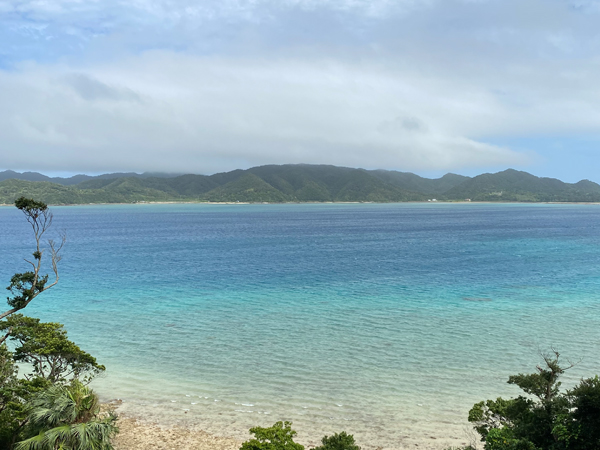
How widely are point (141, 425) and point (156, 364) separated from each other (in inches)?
335

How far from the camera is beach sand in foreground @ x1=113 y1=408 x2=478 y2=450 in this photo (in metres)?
18.5

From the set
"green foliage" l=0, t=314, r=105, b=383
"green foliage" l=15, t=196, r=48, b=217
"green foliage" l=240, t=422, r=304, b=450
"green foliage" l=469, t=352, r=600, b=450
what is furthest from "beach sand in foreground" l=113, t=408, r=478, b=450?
"green foliage" l=15, t=196, r=48, b=217

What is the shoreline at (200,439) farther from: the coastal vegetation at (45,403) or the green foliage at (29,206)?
the green foliage at (29,206)

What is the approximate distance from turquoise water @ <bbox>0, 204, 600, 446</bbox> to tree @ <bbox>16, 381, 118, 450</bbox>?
7.81 metres

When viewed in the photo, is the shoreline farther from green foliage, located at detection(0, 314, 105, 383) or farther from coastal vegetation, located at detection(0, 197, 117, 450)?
green foliage, located at detection(0, 314, 105, 383)

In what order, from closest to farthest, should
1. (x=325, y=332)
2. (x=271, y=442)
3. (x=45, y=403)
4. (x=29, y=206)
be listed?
(x=45, y=403) < (x=271, y=442) < (x=29, y=206) < (x=325, y=332)

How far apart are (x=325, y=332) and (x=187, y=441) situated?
17655mm

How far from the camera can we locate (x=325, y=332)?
35.1m

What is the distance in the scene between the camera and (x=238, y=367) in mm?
28141

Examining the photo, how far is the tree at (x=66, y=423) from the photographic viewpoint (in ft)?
42.8

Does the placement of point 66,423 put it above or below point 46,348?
below

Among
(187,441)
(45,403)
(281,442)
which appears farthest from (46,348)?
(281,442)

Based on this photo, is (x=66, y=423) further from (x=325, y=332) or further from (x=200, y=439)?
(x=325, y=332)

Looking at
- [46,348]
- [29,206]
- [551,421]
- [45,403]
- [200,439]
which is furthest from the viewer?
[46,348]
